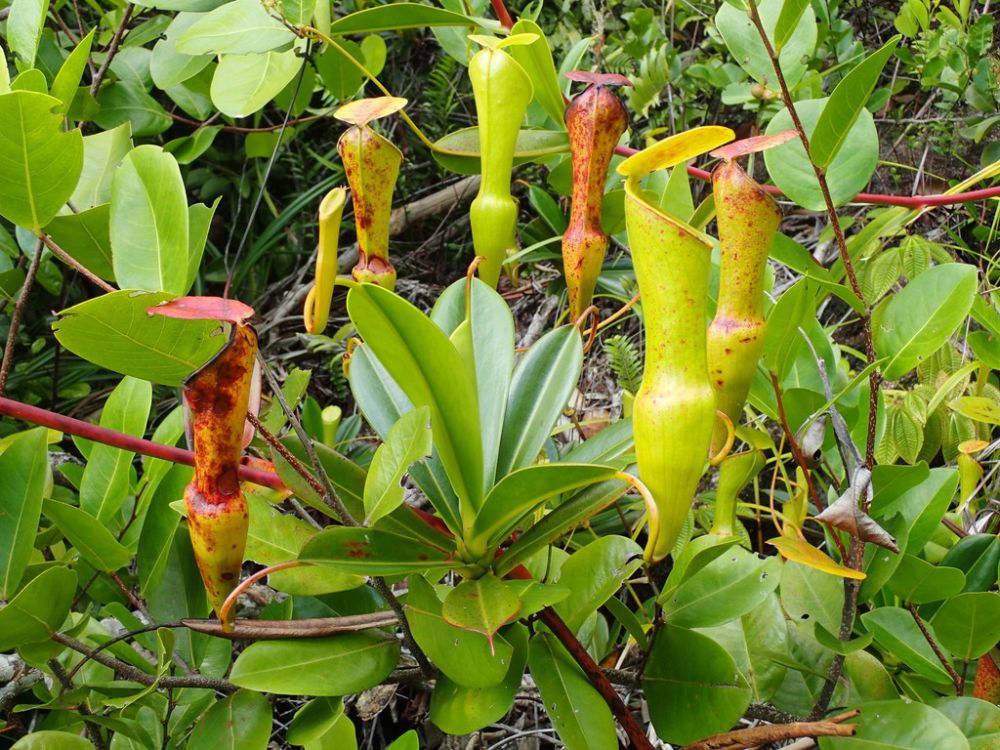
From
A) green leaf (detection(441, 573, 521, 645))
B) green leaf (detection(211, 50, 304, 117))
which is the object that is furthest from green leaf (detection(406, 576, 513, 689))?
green leaf (detection(211, 50, 304, 117))

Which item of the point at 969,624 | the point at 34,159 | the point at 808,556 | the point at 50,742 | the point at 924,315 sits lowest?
the point at 50,742

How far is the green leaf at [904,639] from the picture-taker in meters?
0.74

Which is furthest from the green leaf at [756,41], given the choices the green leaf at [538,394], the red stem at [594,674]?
the red stem at [594,674]

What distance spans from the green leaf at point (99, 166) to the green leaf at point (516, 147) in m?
0.38

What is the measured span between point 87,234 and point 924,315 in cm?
77

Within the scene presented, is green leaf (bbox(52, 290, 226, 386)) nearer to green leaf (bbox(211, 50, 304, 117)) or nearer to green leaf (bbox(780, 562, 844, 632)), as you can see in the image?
green leaf (bbox(211, 50, 304, 117))

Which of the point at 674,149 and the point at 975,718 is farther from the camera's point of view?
the point at 975,718

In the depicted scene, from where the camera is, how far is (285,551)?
0.67 meters

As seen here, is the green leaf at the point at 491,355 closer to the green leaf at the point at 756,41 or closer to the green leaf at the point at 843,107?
the green leaf at the point at 843,107

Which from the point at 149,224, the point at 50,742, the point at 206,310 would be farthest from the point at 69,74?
the point at 50,742

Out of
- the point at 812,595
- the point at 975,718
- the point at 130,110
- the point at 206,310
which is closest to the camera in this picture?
the point at 206,310

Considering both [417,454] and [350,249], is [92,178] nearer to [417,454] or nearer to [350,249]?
[417,454]

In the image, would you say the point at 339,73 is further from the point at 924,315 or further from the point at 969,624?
A: the point at 969,624

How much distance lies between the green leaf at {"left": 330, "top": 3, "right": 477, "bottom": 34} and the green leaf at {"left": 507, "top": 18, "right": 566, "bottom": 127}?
0.24 ft
